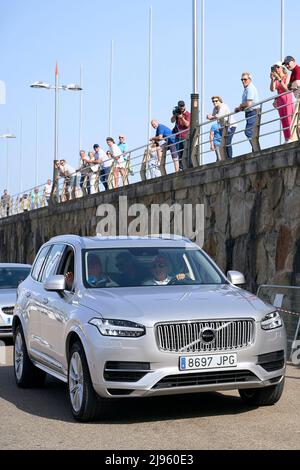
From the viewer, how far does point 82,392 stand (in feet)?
28.1

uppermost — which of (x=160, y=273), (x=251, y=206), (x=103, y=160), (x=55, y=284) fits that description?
(x=103, y=160)

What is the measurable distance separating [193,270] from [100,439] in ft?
8.88

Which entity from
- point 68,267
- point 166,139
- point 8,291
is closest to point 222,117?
point 166,139

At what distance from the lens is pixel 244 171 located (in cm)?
1856

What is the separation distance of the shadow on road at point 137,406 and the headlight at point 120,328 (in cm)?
66

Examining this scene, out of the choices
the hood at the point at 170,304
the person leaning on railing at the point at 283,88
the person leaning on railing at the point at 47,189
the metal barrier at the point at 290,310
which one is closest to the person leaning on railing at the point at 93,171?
the person leaning on railing at the point at 47,189

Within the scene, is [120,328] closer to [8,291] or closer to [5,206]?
[8,291]

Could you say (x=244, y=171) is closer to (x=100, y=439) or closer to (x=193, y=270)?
(x=193, y=270)

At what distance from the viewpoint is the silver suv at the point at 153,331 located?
27.0 feet

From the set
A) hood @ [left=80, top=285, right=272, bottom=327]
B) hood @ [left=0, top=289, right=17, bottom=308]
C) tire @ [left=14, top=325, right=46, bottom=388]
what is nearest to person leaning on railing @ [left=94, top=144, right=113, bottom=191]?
hood @ [left=0, top=289, right=17, bottom=308]

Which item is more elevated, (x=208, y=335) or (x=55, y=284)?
(x=55, y=284)

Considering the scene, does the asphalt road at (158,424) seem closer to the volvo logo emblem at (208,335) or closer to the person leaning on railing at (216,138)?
the volvo logo emblem at (208,335)

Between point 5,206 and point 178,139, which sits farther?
point 5,206

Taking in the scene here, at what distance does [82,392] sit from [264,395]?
66.5 inches
